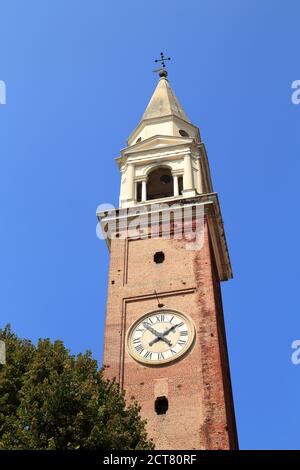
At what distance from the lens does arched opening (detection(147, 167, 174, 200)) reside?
3388 cm

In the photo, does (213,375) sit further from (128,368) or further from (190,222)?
(190,222)

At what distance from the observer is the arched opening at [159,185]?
1334 inches

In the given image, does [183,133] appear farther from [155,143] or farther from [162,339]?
[162,339]

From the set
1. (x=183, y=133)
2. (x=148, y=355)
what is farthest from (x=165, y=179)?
(x=148, y=355)

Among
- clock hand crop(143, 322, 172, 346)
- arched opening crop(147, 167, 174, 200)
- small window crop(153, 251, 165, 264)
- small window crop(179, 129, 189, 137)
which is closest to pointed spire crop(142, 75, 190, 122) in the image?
small window crop(179, 129, 189, 137)

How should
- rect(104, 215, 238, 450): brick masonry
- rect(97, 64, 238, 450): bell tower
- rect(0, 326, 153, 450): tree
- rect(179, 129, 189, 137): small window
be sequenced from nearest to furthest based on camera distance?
1. rect(0, 326, 153, 450): tree
2. rect(104, 215, 238, 450): brick masonry
3. rect(97, 64, 238, 450): bell tower
4. rect(179, 129, 189, 137): small window

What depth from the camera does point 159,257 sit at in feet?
92.2

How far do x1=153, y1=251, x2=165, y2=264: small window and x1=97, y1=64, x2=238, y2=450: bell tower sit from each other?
43 mm

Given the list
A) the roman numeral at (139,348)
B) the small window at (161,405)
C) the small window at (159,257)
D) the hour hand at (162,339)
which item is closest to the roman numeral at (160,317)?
the hour hand at (162,339)

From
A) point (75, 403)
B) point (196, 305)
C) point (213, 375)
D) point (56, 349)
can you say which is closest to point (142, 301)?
point (196, 305)

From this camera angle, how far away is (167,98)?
38.9 m

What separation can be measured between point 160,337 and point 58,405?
397 inches

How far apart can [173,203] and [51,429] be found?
16.2 metres

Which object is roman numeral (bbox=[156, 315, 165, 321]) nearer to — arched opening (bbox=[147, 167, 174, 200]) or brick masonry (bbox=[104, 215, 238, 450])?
brick masonry (bbox=[104, 215, 238, 450])
